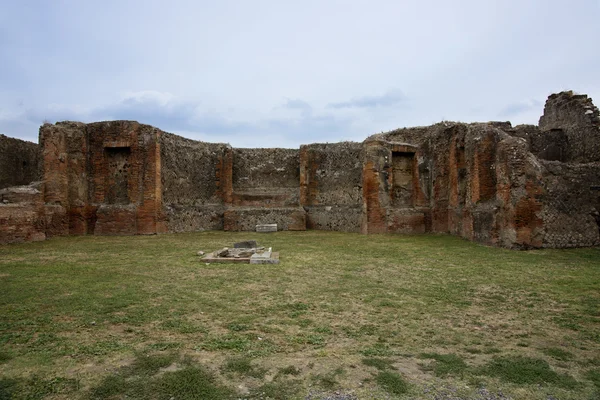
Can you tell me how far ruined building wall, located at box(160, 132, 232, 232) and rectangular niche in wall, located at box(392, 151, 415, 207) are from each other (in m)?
8.57

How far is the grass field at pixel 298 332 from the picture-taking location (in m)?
3.04

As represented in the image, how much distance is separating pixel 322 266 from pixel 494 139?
7.73m

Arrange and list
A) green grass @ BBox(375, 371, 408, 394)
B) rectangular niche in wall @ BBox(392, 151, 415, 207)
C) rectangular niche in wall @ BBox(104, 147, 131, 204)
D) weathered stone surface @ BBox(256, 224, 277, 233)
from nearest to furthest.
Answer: green grass @ BBox(375, 371, 408, 394)
rectangular niche in wall @ BBox(104, 147, 131, 204)
rectangular niche in wall @ BBox(392, 151, 415, 207)
weathered stone surface @ BBox(256, 224, 277, 233)

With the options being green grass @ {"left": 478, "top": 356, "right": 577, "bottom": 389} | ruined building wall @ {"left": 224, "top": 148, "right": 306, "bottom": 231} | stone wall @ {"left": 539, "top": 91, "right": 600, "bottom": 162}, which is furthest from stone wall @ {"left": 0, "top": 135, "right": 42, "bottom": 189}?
stone wall @ {"left": 539, "top": 91, "right": 600, "bottom": 162}

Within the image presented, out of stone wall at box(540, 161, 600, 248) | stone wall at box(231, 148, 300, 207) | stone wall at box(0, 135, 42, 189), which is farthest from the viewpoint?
stone wall at box(231, 148, 300, 207)

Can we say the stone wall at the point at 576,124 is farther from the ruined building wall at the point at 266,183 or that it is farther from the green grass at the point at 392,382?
the green grass at the point at 392,382

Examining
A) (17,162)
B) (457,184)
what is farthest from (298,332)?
(17,162)

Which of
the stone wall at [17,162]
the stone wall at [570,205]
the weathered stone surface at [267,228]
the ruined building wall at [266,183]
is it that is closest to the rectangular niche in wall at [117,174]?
the stone wall at [17,162]

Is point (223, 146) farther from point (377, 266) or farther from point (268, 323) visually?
point (268, 323)

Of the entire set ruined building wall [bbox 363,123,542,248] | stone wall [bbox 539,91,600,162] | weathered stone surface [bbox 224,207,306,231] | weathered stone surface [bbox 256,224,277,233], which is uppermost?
stone wall [bbox 539,91,600,162]

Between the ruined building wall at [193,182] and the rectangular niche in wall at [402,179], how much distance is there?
8.57 metres

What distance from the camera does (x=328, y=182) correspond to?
20516 mm

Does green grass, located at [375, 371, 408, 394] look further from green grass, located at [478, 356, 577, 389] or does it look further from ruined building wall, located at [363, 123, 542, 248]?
ruined building wall, located at [363, 123, 542, 248]

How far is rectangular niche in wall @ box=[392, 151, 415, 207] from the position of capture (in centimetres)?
1778
